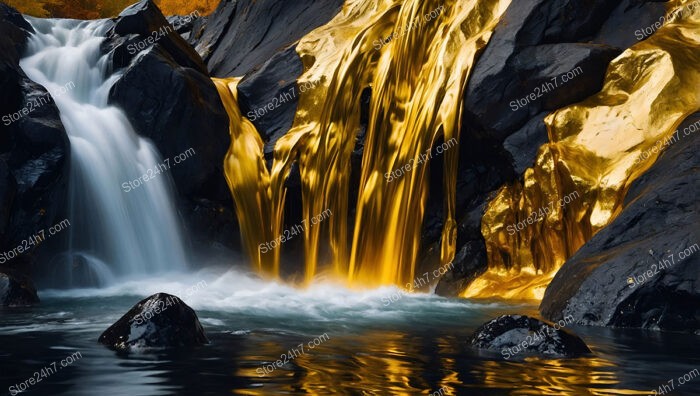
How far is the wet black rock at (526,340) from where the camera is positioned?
5.85m

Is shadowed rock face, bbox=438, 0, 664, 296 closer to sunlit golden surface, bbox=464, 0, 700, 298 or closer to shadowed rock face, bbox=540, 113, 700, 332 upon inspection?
sunlit golden surface, bbox=464, 0, 700, 298

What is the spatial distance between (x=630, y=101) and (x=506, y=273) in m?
3.05

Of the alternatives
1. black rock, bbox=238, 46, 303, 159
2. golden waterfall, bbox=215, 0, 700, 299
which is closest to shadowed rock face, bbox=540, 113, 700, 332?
golden waterfall, bbox=215, 0, 700, 299

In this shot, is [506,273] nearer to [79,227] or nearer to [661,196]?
[661,196]

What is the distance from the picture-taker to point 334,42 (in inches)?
613

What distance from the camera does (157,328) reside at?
6.08m

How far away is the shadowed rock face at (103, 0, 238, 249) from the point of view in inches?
545

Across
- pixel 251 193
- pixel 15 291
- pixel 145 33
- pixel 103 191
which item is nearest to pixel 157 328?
pixel 15 291

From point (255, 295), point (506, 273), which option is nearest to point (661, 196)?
point (506, 273)

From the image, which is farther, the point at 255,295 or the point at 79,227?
the point at 79,227

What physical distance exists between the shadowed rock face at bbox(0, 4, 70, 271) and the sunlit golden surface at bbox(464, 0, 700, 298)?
6.11m

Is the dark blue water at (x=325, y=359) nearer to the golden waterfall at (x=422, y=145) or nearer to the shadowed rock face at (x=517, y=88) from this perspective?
the golden waterfall at (x=422, y=145)

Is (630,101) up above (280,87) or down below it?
below

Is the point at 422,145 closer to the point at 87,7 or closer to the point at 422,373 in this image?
the point at 422,373
